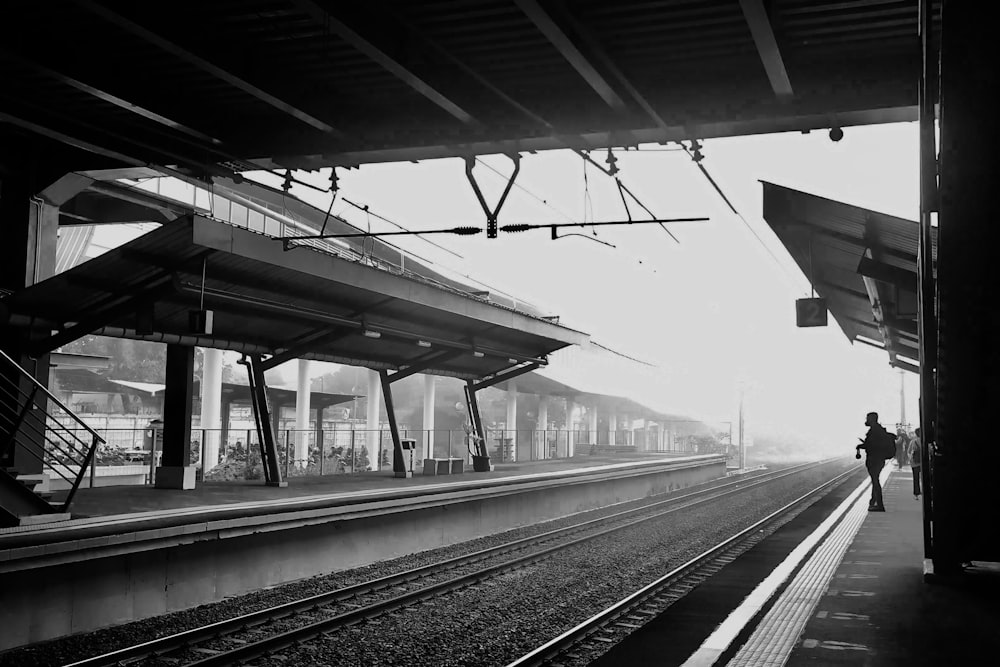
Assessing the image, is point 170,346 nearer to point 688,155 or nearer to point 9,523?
point 9,523

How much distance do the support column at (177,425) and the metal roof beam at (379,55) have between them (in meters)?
7.55

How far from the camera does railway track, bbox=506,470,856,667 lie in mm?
6926

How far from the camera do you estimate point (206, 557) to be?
32.5 feet

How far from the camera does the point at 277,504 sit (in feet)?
40.4

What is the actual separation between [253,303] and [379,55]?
20.7 feet

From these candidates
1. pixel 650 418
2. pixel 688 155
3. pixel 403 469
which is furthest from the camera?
pixel 650 418

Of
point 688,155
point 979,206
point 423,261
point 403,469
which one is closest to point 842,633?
point 979,206

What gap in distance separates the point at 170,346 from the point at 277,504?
408 centimetres

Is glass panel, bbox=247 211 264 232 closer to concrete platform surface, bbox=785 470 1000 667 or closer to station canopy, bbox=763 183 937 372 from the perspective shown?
station canopy, bbox=763 183 937 372

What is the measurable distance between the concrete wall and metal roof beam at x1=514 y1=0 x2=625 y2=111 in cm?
635

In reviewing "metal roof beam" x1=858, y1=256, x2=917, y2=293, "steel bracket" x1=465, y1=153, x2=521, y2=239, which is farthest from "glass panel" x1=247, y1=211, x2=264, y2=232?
"metal roof beam" x1=858, y1=256, x2=917, y2=293

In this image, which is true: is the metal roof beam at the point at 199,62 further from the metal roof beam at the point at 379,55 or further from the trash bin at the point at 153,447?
the trash bin at the point at 153,447

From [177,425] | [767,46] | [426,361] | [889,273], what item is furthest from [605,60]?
[426,361]

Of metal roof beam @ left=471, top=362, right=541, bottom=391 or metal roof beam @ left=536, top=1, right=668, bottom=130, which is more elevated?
metal roof beam @ left=536, top=1, right=668, bottom=130
